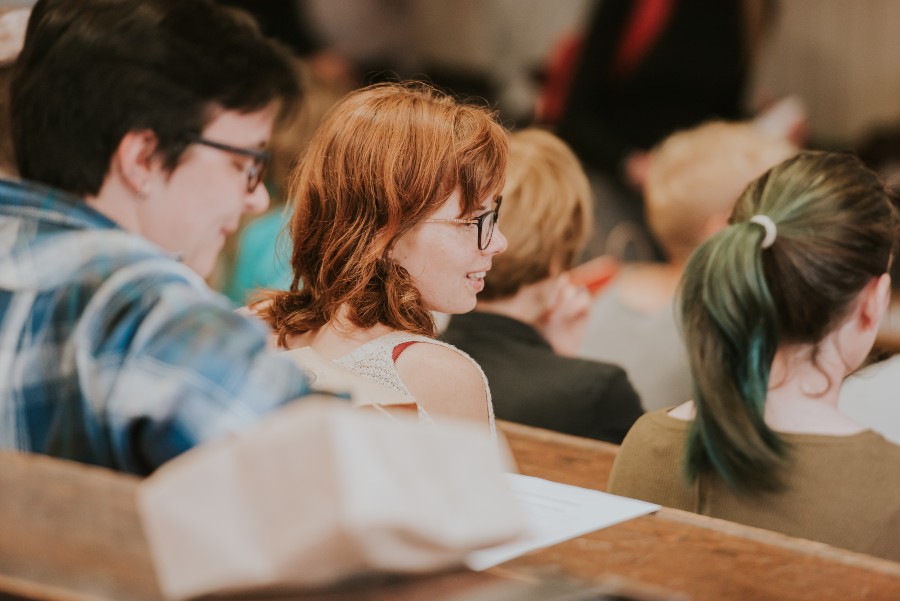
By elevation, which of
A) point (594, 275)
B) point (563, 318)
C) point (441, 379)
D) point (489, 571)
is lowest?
point (594, 275)

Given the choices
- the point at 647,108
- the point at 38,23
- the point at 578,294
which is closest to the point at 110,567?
the point at 38,23

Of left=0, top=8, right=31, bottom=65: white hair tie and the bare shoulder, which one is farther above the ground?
left=0, top=8, right=31, bottom=65: white hair tie

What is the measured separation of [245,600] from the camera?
0.79 m

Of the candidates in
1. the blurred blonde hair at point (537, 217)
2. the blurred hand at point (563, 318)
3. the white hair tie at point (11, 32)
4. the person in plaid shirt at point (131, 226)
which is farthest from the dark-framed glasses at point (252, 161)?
the blurred hand at point (563, 318)

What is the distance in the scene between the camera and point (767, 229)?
146cm

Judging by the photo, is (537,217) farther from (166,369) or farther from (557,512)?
(166,369)

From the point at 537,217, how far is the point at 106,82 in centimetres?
101

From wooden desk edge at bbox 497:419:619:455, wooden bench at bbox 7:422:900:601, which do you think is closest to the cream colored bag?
wooden bench at bbox 7:422:900:601

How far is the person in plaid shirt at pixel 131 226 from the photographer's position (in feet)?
3.29

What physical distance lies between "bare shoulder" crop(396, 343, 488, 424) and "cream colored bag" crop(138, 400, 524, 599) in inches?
25.4

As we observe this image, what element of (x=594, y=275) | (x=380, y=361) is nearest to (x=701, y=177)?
(x=594, y=275)

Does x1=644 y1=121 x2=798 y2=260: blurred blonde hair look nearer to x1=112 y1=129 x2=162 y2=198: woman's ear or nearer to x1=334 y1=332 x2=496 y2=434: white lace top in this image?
x1=334 y1=332 x2=496 y2=434: white lace top

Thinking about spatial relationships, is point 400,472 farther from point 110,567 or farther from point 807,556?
point 807,556

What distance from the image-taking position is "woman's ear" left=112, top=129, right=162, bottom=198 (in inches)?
47.8
